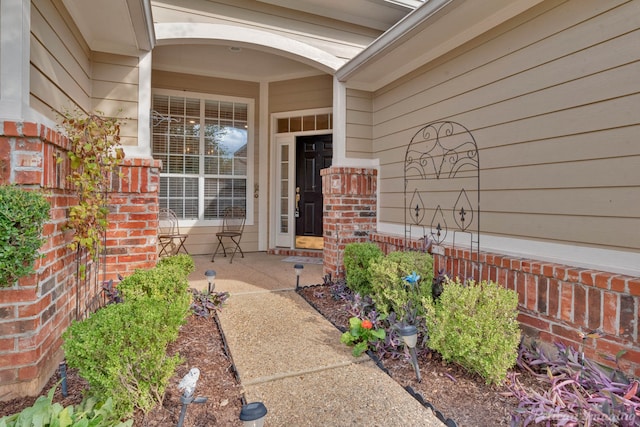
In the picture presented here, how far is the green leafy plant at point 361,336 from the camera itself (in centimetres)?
227

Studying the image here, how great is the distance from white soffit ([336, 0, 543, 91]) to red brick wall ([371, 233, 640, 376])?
174 centimetres

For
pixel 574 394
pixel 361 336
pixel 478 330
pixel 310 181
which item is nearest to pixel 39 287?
pixel 361 336

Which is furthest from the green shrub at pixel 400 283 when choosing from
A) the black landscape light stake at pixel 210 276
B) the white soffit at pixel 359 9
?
the white soffit at pixel 359 9

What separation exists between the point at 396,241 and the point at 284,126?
10.6 ft

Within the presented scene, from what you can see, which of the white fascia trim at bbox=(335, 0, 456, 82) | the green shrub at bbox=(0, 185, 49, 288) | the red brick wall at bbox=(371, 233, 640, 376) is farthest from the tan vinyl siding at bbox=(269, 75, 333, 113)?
the green shrub at bbox=(0, 185, 49, 288)

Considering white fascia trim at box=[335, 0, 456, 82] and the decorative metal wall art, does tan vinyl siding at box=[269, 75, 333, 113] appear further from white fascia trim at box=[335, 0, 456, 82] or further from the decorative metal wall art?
the decorative metal wall art

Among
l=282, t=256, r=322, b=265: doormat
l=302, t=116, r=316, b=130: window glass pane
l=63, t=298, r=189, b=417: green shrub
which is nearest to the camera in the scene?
l=63, t=298, r=189, b=417: green shrub

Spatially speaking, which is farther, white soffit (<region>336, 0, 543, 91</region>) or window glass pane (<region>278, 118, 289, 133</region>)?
window glass pane (<region>278, 118, 289, 133</region>)

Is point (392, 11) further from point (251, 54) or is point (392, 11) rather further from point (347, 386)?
point (347, 386)

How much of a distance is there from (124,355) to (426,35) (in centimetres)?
306

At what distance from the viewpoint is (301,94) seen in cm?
566

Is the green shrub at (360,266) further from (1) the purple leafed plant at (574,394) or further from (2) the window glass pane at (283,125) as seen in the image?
(2) the window glass pane at (283,125)

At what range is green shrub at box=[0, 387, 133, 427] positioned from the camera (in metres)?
1.25

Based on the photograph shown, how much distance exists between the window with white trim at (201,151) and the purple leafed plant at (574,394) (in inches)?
190
